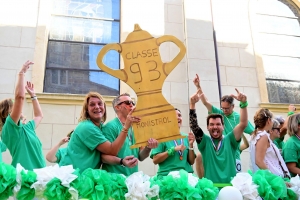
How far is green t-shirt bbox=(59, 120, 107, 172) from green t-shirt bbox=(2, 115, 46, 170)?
49 centimetres

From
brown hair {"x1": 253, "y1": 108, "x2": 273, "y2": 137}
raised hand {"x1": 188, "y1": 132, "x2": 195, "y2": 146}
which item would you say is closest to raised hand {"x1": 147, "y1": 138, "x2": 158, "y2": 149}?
raised hand {"x1": 188, "y1": 132, "x2": 195, "y2": 146}

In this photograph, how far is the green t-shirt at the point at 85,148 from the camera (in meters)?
2.83

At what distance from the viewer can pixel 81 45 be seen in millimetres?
6730

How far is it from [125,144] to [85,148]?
39 centimetres

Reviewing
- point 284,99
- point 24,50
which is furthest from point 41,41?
point 284,99

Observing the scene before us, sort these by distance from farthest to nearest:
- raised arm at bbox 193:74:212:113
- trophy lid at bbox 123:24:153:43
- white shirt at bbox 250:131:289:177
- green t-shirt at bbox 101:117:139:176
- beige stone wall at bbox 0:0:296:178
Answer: beige stone wall at bbox 0:0:296:178 < raised arm at bbox 193:74:212:113 < white shirt at bbox 250:131:289:177 < trophy lid at bbox 123:24:153:43 < green t-shirt at bbox 101:117:139:176

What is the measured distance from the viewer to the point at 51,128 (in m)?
5.60

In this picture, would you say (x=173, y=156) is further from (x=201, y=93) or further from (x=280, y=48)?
(x=280, y=48)

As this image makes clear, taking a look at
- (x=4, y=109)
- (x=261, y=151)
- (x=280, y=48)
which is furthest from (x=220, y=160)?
(x=280, y=48)

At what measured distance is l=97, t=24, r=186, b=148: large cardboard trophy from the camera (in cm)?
284

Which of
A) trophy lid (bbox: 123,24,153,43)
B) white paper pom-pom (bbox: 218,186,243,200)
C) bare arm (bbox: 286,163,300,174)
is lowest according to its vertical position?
white paper pom-pom (bbox: 218,186,243,200)

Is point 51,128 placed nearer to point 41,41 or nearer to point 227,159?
point 41,41

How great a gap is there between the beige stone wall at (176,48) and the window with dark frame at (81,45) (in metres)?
0.26

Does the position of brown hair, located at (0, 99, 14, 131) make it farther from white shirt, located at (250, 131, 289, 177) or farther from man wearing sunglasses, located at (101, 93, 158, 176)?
white shirt, located at (250, 131, 289, 177)
